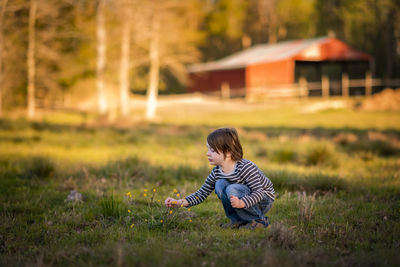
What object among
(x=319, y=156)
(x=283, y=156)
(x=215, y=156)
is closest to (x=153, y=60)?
(x=283, y=156)

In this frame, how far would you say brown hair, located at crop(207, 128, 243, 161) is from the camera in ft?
12.3

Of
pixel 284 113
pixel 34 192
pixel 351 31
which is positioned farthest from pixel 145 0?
pixel 351 31

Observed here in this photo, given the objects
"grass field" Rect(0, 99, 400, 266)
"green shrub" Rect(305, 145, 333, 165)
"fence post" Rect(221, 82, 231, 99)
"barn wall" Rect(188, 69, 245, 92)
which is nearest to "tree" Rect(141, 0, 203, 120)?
"fence post" Rect(221, 82, 231, 99)

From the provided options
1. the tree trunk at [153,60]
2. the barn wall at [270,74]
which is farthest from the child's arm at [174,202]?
the barn wall at [270,74]

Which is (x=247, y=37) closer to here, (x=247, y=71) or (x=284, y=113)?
(x=247, y=71)

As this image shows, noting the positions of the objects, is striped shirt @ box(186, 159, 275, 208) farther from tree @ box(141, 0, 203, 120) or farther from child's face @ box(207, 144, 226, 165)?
tree @ box(141, 0, 203, 120)

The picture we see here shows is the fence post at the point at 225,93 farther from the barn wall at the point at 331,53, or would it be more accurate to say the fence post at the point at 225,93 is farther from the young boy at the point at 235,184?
the young boy at the point at 235,184

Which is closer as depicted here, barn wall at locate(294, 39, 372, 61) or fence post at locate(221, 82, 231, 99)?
barn wall at locate(294, 39, 372, 61)

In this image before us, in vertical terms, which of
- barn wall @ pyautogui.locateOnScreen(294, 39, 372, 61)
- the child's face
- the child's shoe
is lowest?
the child's shoe

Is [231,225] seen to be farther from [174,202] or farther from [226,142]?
[226,142]

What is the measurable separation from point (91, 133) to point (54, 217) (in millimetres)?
10130

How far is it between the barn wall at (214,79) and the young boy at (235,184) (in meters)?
34.6

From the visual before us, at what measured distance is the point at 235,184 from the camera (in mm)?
3781

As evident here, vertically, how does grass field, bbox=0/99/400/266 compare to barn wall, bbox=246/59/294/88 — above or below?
below
